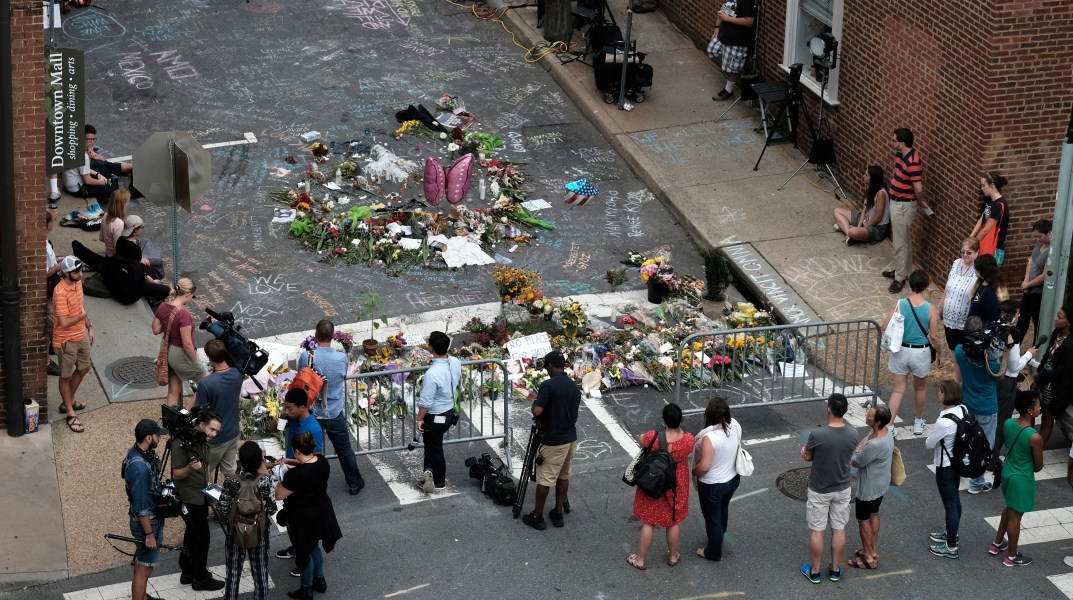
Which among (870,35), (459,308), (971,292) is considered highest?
(870,35)

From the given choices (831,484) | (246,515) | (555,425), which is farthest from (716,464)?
(246,515)

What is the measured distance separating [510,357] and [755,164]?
6.02 meters

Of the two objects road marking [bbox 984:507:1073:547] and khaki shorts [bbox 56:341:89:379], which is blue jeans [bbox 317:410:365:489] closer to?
khaki shorts [bbox 56:341:89:379]

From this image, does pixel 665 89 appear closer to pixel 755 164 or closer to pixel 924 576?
pixel 755 164

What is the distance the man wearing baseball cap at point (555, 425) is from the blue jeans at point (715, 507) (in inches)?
44.7

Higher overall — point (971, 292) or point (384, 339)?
point (971, 292)

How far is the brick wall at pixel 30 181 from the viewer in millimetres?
12539

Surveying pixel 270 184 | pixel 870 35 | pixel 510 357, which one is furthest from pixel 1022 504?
pixel 270 184

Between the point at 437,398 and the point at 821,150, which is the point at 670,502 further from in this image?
the point at 821,150

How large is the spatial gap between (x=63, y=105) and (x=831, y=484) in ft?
24.8

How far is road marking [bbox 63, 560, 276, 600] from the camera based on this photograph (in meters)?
11.0

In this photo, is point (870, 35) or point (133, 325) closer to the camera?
point (133, 325)

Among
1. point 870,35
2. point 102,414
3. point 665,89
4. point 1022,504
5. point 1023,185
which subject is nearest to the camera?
point 1022,504

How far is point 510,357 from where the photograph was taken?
14930 millimetres
